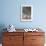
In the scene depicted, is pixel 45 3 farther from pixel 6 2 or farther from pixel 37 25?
pixel 6 2

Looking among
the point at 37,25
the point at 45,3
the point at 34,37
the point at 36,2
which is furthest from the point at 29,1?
the point at 34,37

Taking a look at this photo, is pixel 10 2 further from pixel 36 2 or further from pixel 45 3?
pixel 45 3

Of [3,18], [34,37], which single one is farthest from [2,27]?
[34,37]

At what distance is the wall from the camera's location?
4.04 meters

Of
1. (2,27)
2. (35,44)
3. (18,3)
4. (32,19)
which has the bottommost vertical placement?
(35,44)

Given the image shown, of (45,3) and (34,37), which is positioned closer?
(34,37)

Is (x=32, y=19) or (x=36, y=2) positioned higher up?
(x=36, y=2)

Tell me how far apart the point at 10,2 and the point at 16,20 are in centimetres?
59

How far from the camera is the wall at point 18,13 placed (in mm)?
4043

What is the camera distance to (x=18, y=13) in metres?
4.07

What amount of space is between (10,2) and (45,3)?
1098mm

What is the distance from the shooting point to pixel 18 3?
159 inches

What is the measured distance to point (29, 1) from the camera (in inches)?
160

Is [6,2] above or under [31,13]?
above
